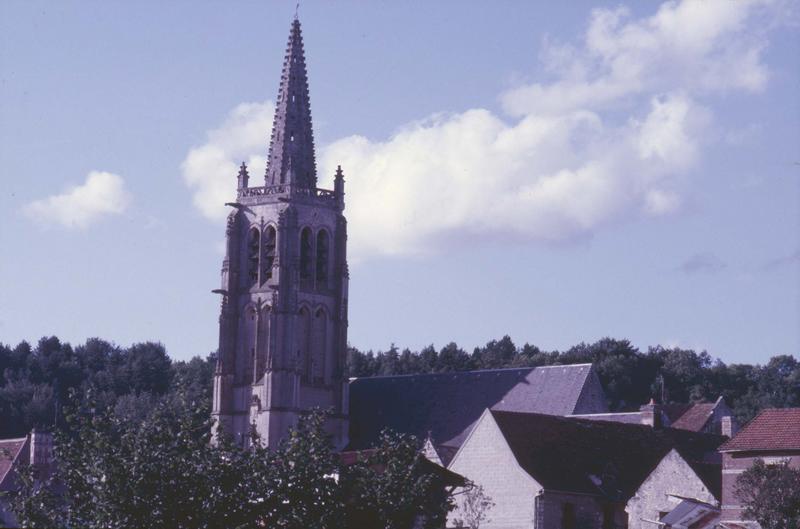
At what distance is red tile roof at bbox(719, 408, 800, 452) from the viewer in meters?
49.0

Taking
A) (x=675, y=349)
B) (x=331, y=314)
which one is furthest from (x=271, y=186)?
(x=675, y=349)

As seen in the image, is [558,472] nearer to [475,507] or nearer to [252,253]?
[475,507]

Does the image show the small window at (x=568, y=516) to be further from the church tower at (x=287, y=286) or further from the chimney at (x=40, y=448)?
the church tower at (x=287, y=286)

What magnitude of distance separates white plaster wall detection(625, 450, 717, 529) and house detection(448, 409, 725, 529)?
32 millimetres

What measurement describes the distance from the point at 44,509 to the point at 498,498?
20.5 metres

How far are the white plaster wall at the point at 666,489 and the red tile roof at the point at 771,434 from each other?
1.40 meters

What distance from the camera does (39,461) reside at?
2704 inches

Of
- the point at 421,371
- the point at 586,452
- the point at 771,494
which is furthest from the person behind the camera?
the point at 421,371

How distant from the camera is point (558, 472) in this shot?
53.2 meters

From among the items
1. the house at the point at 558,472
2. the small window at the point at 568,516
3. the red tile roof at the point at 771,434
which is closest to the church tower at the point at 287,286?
the house at the point at 558,472

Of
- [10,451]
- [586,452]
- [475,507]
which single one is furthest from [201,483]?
[10,451]

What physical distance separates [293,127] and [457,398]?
17529 mm

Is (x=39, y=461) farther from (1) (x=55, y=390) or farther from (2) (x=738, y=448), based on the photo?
(1) (x=55, y=390)

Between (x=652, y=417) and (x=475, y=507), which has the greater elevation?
(x=652, y=417)
